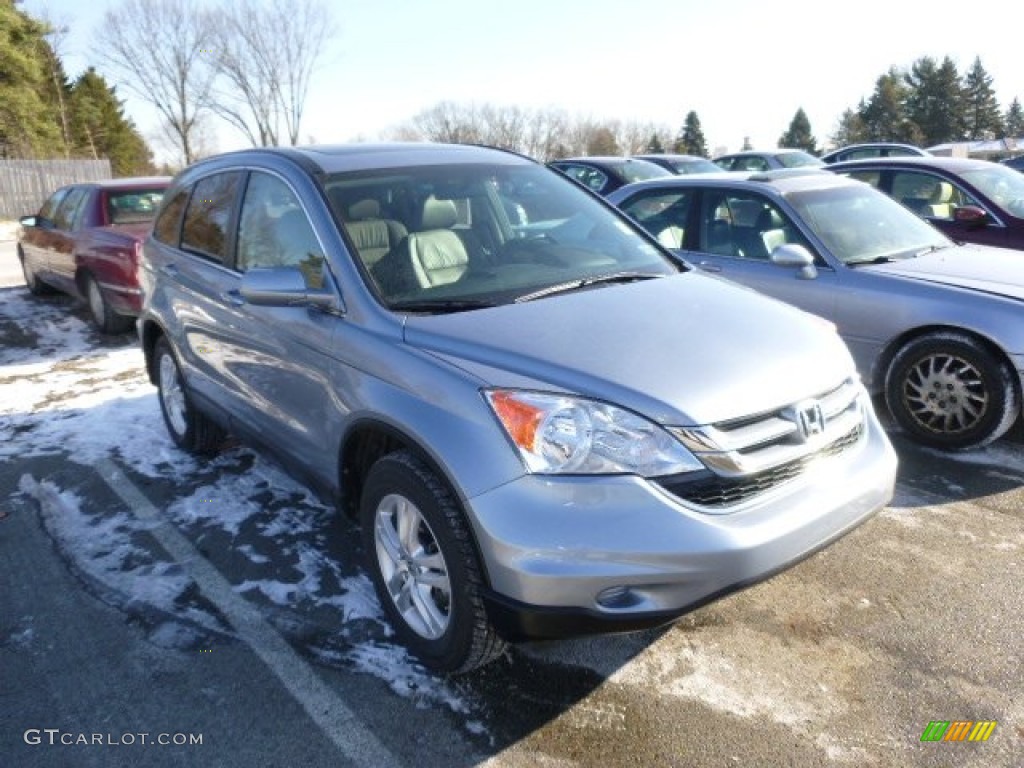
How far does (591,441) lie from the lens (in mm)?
2273

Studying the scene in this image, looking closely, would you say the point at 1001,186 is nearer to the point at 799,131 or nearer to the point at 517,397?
the point at 517,397

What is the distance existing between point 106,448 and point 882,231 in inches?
215

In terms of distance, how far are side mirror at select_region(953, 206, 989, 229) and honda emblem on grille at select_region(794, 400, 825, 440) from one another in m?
5.31

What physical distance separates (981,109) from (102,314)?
73.8 metres

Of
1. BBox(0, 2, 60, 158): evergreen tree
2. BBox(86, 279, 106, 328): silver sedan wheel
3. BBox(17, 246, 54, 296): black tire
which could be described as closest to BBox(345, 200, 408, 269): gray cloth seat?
BBox(86, 279, 106, 328): silver sedan wheel

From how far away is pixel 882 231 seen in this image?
17.8 ft

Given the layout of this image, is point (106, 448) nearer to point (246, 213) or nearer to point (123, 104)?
point (246, 213)

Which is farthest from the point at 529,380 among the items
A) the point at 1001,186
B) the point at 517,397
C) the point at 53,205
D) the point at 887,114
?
the point at 887,114

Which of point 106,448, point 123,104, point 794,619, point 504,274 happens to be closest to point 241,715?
point 504,274

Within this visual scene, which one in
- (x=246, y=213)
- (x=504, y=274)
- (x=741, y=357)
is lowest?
(x=741, y=357)

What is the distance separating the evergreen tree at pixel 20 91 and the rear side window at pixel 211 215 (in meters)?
36.4

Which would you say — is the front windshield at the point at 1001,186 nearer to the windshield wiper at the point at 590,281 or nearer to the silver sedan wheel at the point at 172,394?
the windshield wiper at the point at 590,281

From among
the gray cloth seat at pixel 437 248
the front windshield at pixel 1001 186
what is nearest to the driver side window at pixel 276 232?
the gray cloth seat at pixel 437 248

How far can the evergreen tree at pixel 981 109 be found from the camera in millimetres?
64125
